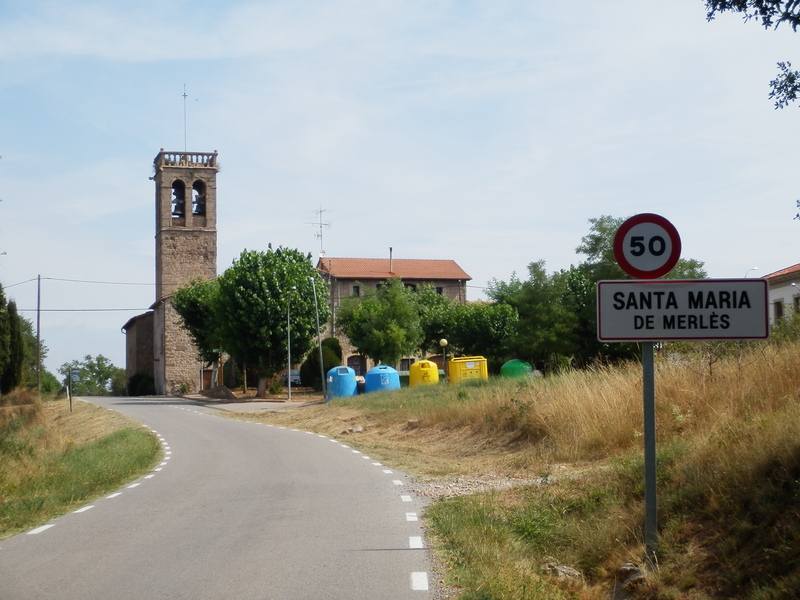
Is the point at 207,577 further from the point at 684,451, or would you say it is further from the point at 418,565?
the point at 684,451

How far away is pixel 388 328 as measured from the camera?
206 feet

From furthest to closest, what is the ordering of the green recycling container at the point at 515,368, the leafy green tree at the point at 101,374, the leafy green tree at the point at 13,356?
the leafy green tree at the point at 101,374 → the leafy green tree at the point at 13,356 → the green recycling container at the point at 515,368

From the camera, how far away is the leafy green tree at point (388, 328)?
62609 mm

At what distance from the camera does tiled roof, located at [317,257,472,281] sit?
9700cm

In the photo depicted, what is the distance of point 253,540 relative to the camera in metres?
9.08

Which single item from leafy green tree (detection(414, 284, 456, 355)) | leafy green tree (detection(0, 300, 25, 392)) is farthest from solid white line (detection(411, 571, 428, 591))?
leafy green tree (detection(414, 284, 456, 355))

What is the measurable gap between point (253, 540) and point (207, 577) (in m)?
1.78

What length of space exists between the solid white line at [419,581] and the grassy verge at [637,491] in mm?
237

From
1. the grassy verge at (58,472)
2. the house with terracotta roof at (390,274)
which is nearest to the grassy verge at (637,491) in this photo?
the grassy verge at (58,472)

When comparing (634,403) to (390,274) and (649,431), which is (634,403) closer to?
(649,431)

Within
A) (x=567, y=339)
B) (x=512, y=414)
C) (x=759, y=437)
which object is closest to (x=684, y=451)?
(x=759, y=437)

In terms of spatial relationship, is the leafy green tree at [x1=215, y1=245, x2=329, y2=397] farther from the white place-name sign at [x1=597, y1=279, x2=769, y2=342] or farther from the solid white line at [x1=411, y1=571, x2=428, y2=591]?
the white place-name sign at [x1=597, y1=279, x2=769, y2=342]

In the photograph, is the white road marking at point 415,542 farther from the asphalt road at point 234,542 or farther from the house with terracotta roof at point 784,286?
the house with terracotta roof at point 784,286

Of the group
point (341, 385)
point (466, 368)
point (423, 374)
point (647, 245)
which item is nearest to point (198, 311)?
point (341, 385)
